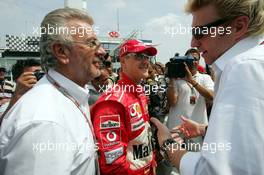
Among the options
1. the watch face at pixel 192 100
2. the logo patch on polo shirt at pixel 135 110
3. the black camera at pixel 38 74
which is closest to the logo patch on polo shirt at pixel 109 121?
the logo patch on polo shirt at pixel 135 110

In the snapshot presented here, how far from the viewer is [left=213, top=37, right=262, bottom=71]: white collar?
1.21 m

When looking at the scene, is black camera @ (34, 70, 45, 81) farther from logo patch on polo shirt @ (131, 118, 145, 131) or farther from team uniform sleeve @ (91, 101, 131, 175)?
logo patch on polo shirt @ (131, 118, 145, 131)

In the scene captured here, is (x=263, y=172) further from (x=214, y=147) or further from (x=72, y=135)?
(x=72, y=135)

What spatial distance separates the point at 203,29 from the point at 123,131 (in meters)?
1.06

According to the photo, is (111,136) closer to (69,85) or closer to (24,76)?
(69,85)

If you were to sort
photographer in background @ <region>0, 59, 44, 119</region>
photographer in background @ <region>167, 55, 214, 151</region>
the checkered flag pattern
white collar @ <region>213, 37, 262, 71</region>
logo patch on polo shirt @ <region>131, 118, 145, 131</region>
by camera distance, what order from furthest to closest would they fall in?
the checkered flag pattern < photographer in background @ <region>167, 55, 214, 151</region> < photographer in background @ <region>0, 59, 44, 119</region> < logo patch on polo shirt @ <region>131, 118, 145, 131</region> < white collar @ <region>213, 37, 262, 71</region>

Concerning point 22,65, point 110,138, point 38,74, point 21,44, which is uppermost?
point 21,44

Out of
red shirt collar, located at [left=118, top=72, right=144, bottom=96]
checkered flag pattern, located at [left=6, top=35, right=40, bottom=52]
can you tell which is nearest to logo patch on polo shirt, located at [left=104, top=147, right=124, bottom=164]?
red shirt collar, located at [left=118, top=72, right=144, bottom=96]

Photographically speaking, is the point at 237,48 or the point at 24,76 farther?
the point at 24,76

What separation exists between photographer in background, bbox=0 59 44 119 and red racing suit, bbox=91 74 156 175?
66cm

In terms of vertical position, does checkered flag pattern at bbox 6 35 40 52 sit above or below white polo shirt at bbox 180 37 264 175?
above

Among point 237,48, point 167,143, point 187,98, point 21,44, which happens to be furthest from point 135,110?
point 21,44

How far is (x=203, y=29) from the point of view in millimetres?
1378

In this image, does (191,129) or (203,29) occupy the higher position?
(203,29)
